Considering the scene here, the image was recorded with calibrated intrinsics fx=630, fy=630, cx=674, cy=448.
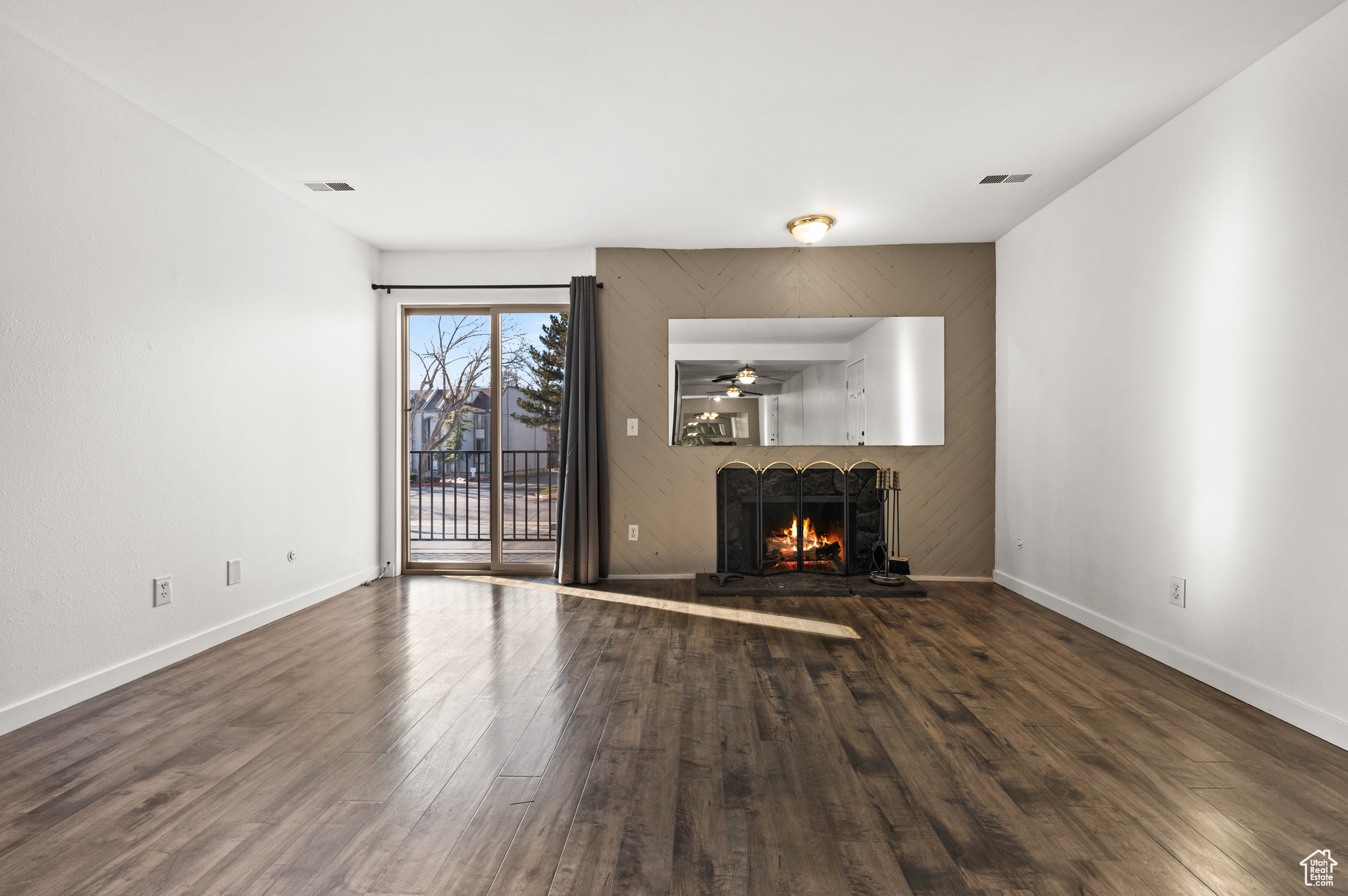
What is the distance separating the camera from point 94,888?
56.4 inches

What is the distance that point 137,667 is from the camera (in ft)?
9.07

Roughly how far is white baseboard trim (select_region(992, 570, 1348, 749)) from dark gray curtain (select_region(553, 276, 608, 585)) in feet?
10.1

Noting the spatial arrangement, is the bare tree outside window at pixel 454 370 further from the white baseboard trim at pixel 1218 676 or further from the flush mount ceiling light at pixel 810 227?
the white baseboard trim at pixel 1218 676

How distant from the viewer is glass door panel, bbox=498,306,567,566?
16.5 feet

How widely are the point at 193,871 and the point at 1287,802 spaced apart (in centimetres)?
289

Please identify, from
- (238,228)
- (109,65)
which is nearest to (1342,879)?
(109,65)

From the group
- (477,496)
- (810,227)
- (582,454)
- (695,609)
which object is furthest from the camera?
(477,496)

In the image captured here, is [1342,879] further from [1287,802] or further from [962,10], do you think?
[962,10]

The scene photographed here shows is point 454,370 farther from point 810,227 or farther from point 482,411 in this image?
point 810,227

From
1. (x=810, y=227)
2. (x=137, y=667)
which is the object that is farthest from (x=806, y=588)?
(x=137, y=667)

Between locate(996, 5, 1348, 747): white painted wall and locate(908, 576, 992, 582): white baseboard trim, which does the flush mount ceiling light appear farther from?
locate(908, 576, 992, 582): white baseboard trim

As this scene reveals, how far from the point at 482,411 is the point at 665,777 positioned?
370cm

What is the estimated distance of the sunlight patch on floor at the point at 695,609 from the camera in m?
3.53

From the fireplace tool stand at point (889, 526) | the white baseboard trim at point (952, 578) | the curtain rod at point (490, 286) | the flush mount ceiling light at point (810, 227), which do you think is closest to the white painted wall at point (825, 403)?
the fireplace tool stand at point (889, 526)
